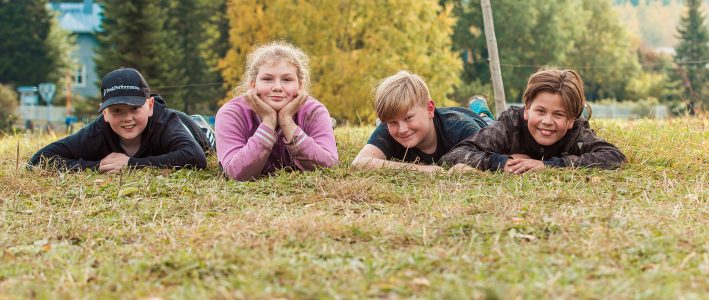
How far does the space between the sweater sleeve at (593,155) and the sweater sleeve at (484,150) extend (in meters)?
0.46

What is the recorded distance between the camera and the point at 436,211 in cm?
440

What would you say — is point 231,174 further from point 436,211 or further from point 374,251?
point 374,251

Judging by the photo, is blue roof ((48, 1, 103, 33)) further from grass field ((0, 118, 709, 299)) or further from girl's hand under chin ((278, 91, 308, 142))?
grass field ((0, 118, 709, 299))

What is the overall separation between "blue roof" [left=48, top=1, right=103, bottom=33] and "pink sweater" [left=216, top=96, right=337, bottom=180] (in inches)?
2096

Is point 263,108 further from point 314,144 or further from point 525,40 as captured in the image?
point 525,40

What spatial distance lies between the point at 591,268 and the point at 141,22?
103 feet

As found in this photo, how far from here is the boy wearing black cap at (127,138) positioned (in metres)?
6.55

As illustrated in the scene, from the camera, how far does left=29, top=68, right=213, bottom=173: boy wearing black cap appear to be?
655cm

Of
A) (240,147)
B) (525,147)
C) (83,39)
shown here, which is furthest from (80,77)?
(525,147)

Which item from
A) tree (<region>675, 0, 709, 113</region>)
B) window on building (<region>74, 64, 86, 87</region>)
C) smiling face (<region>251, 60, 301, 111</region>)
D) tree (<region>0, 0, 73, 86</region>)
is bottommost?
window on building (<region>74, 64, 86, 87</region>)

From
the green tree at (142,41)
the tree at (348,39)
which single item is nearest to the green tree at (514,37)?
the green tree at (142,41)

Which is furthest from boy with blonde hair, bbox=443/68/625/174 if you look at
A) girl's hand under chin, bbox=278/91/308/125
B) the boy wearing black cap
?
the boy wearing black cap

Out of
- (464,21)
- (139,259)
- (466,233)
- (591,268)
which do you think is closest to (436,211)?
(466,233)

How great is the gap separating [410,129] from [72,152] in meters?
2.76
